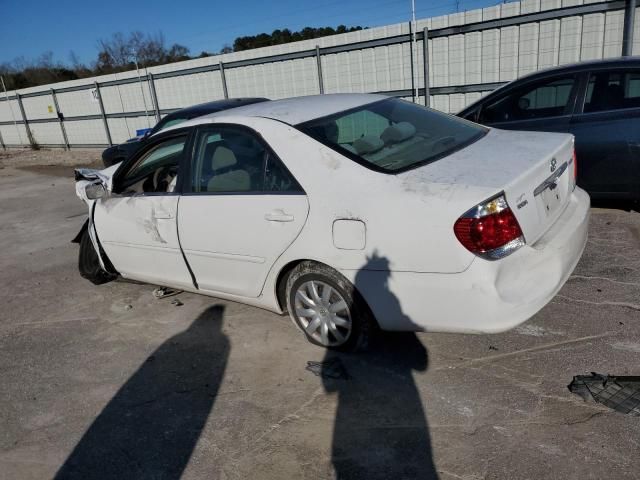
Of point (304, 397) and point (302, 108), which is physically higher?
point (302, 108)

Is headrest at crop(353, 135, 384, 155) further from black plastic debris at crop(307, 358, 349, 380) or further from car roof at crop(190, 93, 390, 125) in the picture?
black plastic debris at crop(307, 358, 349, 380)

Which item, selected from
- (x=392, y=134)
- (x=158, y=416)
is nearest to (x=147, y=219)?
(x=158, y=416)

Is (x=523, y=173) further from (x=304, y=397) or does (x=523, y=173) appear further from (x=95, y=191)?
(x=95, y=191)

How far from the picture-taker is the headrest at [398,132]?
3344 millimetres

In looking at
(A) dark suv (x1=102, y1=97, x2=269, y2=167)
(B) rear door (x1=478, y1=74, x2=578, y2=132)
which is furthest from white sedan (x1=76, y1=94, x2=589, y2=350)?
(A) dark suv (x1=102, y1=97, x2=269, y2=167)

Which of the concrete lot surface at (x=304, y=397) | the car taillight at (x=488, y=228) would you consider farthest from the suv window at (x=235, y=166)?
the concrete lot surface at (x=304, y=397)

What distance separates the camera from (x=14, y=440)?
9.67ft

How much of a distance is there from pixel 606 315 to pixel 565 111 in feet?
8.38

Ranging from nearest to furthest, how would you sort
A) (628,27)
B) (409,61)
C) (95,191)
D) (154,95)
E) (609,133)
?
(95,191)
(609,133)
(628,27)
(409,61)
(154,95)

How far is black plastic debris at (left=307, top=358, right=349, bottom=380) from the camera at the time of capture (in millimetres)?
3188

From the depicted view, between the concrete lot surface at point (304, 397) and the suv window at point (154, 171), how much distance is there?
1025 mm

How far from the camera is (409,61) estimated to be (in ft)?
33.4

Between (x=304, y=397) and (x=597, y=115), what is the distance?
4032mm

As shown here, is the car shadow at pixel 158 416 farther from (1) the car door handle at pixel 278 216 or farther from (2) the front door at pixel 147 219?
→ (1) the car door handle at pixel 278 216
